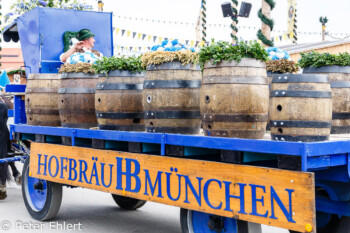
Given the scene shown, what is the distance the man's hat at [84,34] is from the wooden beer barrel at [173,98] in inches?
155

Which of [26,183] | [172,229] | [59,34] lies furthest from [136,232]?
[59,34]

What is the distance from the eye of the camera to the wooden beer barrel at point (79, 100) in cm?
621

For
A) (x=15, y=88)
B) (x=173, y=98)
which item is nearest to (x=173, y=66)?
(x=173, y=98)

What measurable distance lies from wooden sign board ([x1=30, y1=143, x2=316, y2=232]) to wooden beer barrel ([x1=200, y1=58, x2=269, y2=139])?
1.30ft

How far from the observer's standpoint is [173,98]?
194 inches

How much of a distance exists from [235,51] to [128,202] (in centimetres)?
380

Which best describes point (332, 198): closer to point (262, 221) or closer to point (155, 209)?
point (262, 221)

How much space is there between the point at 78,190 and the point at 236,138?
19.6ft

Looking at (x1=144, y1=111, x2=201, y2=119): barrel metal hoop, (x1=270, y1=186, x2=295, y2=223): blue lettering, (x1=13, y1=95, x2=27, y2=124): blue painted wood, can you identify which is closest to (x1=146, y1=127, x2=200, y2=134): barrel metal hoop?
(x1=144, y1=111, x2=201, y2=119): barrel metal hoop

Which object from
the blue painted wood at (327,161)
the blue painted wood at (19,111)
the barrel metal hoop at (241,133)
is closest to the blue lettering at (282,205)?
the blue painted wood at (327,161)

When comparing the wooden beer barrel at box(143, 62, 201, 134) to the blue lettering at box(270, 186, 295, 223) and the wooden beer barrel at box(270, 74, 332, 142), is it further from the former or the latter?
the blue lettering at box(270, 186, 295, 223)

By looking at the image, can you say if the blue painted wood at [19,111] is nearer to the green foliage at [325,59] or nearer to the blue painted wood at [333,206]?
the green foliage at [325,59]

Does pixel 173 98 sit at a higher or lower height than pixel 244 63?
lower

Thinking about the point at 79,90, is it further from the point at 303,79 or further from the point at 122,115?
the point at 303,79
